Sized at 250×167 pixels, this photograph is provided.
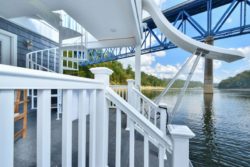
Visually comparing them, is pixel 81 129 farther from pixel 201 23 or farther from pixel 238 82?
pixel 238 82

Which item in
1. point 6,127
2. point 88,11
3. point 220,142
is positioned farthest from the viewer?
point 220,142

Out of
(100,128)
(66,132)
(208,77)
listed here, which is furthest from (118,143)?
(208,77)

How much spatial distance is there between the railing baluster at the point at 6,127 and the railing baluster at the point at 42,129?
5.4 inches

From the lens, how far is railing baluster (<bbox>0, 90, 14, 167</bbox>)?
1.54 ft

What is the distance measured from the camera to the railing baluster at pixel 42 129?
2.07 feet

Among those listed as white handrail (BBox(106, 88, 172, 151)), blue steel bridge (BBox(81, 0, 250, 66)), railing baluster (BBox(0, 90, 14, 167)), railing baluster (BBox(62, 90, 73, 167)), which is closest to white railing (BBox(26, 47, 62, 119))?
white handrail (BBox(106, 88, 172, 151))

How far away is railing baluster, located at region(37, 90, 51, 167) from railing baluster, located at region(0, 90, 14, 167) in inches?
5.4

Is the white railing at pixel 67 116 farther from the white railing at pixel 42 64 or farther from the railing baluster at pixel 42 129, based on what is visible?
the white railing at pixel 42 64

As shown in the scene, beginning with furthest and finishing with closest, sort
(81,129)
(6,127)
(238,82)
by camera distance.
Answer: (238,82) → (81,129) → (6,127)

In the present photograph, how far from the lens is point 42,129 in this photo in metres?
0.63

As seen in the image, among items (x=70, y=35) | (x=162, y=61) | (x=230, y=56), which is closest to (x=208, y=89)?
(x=162, y=61)

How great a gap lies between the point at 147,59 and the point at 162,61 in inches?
119

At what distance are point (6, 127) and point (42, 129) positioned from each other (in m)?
0.16

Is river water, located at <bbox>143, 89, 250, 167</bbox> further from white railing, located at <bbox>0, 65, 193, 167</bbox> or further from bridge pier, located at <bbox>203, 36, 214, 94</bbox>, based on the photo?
bridge pier, located at <bbox>203, 36, 214, 94</bbox>
